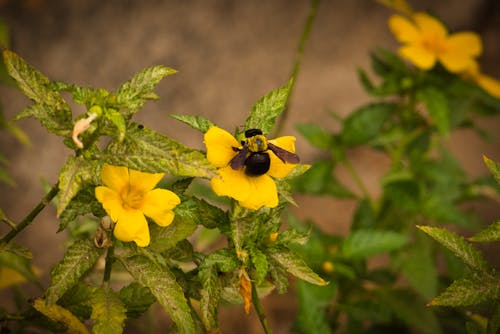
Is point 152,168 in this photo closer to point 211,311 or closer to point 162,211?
point 162,211

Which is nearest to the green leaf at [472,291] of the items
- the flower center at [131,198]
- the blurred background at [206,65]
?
the flower center at [131,198]

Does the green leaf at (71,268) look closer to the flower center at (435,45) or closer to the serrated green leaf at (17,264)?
the serrated green leaf at (17,264)

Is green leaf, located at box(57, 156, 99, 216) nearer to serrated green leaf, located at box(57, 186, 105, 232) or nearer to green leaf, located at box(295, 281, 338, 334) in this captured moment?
serrated green leaf, located at box(57, 186, 105, 232)

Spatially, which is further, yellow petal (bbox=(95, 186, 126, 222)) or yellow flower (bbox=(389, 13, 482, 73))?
yellow flower (bbox=(389, 13, 482, 73))

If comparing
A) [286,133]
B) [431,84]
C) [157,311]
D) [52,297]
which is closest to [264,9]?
[286,133]

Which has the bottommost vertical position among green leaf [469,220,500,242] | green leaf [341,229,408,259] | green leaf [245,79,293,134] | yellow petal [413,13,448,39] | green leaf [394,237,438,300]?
green leaf [394,237,438,300]

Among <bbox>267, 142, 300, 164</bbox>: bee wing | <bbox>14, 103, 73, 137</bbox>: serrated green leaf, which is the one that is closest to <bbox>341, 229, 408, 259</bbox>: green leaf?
<bbox>267, 142, 300, 164</bbox>: bee wing

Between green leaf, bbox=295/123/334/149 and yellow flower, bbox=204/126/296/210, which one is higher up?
yellow flower, bbox=204/126/296/210

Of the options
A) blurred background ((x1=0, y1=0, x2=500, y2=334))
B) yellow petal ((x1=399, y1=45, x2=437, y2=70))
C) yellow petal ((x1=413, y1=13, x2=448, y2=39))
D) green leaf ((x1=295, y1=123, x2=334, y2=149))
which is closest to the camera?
yellow petal ((x1=399, y1=45, x2=437, y2=70))
